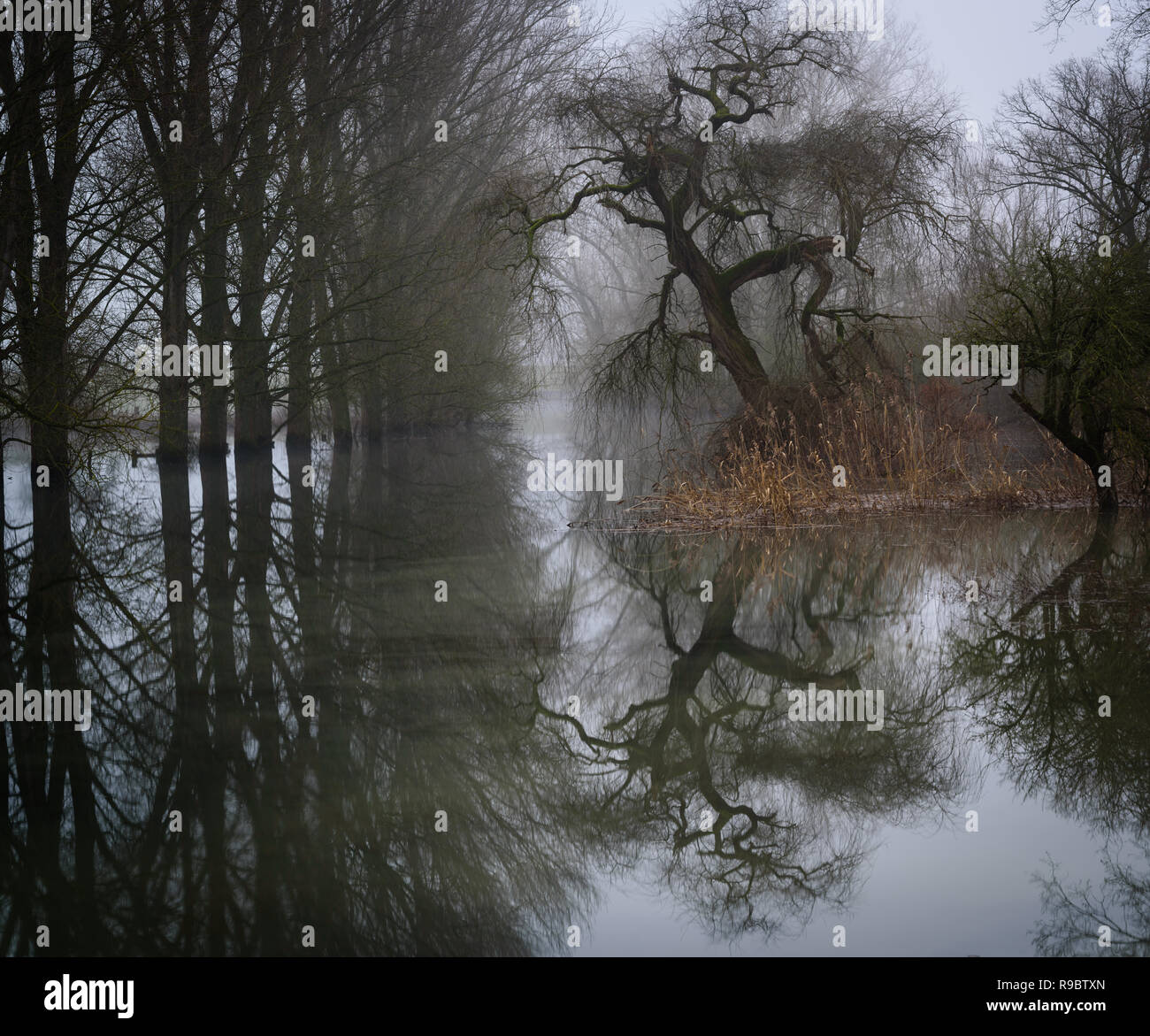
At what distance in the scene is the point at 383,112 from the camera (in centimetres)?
2252

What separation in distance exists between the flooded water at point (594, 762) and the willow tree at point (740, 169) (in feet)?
23.1

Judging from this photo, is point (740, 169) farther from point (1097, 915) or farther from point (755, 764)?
point (1097, 915)

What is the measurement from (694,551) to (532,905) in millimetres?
7522

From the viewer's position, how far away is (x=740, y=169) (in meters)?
16.3

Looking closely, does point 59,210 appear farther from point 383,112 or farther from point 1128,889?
point 1128,889

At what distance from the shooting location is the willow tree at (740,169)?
15484 mm

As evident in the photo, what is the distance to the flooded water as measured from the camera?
3.42 m

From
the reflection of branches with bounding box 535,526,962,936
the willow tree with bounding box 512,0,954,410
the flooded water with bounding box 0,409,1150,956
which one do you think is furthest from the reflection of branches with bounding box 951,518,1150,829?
the willow tree with bounding box 512,0,954,410

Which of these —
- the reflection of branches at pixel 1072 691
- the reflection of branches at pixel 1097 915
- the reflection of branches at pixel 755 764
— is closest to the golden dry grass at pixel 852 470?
the reflection of branches at pixel 1072 691

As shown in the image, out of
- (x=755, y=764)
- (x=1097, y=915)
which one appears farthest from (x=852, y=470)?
(x=1097, y=915)

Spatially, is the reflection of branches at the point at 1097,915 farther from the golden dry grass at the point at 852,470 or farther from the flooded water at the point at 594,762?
the golden dry grass at the point at 852,470

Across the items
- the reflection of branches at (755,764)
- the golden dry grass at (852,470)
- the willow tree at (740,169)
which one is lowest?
the reflection of branches at (755,764)

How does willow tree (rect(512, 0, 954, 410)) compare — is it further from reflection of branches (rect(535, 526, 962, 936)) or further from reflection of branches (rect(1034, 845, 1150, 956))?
reflection of branches (rect(1034, 845, 1150, 956))

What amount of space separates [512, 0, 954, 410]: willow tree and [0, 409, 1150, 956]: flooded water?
705cm
